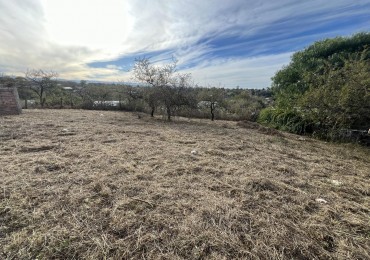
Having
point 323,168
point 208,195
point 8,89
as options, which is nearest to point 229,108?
point 323,168

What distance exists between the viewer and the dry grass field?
1469mm

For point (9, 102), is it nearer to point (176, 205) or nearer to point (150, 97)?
point (150, 97)

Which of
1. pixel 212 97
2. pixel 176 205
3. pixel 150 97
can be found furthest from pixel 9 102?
pixel 176 205

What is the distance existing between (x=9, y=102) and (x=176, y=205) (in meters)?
8.92

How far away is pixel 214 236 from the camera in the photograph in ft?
5.16

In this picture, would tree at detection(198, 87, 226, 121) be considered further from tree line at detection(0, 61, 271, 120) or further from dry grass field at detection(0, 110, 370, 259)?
dry grass field at detection(0, 110, 370, 259)

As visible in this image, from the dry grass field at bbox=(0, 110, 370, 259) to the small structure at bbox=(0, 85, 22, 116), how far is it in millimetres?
5287

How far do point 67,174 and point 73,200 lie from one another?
2.36 feet

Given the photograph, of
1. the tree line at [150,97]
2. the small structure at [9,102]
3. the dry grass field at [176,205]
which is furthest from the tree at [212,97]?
the small structure at [9,102]

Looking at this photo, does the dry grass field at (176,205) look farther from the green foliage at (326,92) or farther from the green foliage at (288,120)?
the green foliage at (288,120)

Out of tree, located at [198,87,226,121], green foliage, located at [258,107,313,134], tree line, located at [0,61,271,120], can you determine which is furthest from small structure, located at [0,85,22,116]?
green foliage, located at [258,107,313,134]

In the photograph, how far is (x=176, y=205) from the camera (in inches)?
78.3

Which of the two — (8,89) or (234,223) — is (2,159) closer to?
(234,223)

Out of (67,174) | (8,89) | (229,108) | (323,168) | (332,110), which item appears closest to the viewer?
(67,174)
